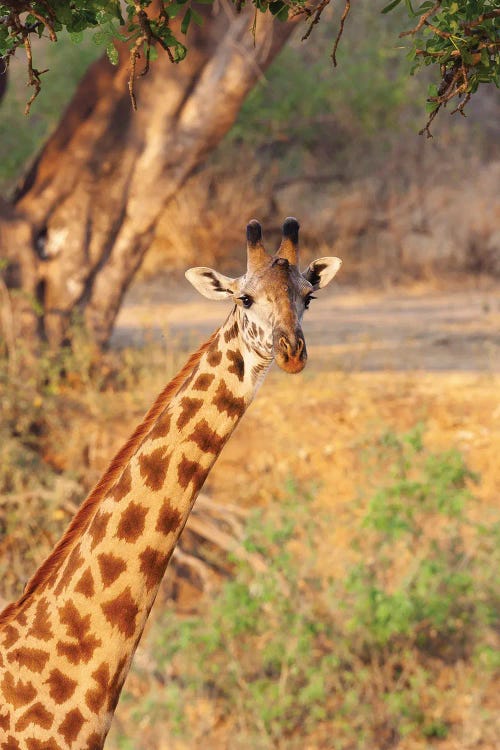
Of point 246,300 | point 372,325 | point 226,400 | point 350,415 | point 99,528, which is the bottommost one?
point 99,528

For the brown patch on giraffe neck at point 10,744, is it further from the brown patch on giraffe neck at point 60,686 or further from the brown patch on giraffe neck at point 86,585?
the brown patch on giraffe neck at point 86,585

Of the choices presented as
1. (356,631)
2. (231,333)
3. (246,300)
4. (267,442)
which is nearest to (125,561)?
(231,333)

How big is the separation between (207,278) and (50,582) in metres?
1.10

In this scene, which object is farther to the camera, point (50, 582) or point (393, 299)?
point (393, 299)

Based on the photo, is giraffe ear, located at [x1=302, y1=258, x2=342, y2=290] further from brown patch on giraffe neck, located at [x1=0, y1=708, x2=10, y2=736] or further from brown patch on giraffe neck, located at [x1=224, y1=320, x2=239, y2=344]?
brown patch on giraffe neck, located at [x1=0, y1=708, x2=10, y2=736]

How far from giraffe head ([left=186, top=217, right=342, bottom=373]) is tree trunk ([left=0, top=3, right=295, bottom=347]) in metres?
6.22

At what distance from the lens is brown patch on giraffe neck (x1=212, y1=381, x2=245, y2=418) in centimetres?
363

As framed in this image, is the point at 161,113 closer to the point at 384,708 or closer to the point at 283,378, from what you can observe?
the point at 283,378

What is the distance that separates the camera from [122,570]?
3625 millimetres

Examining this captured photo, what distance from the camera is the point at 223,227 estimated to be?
16.7 m

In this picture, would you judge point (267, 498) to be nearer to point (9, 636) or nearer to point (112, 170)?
point (112, 170)

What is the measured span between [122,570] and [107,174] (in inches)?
272

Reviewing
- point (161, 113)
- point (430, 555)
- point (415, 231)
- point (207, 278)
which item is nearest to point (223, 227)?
point (415, 231)

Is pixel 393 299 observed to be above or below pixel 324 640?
above
